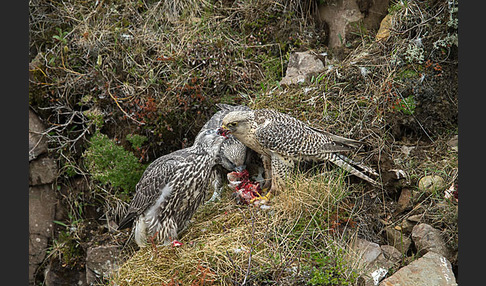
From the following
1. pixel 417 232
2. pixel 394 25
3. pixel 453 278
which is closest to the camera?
pixel 453 278

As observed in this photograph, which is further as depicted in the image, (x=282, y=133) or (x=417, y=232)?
(x=282, y=133)

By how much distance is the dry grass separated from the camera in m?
4.14

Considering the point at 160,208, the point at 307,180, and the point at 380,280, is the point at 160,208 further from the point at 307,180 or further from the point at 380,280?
the point at 380,280

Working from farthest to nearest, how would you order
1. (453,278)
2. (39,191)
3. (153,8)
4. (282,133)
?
1. (153,8)
2. (39,191)
3. (282,133)
4. (453,278)

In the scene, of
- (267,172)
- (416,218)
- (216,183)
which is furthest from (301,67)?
(416,218)

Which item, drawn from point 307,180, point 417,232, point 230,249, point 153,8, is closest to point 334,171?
point 307,180

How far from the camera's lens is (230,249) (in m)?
4.38

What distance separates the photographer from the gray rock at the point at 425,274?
13.6 feet

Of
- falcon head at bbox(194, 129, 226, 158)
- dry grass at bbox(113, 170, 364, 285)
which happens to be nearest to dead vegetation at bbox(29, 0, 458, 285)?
dry grass at bbox(113, 170, 364, 285)

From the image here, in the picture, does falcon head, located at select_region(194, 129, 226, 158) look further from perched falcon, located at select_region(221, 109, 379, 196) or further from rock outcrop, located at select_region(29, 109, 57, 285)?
rock outcrop, located at select_region(29, 109, 57, 285)

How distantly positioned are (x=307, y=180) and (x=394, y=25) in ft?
→ 7.14

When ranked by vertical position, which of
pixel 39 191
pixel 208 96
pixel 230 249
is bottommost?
pixel 39 191

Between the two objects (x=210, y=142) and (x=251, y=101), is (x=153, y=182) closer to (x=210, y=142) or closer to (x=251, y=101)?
(x=210, y=142)

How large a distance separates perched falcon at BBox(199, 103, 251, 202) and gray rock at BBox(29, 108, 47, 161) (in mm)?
2073
